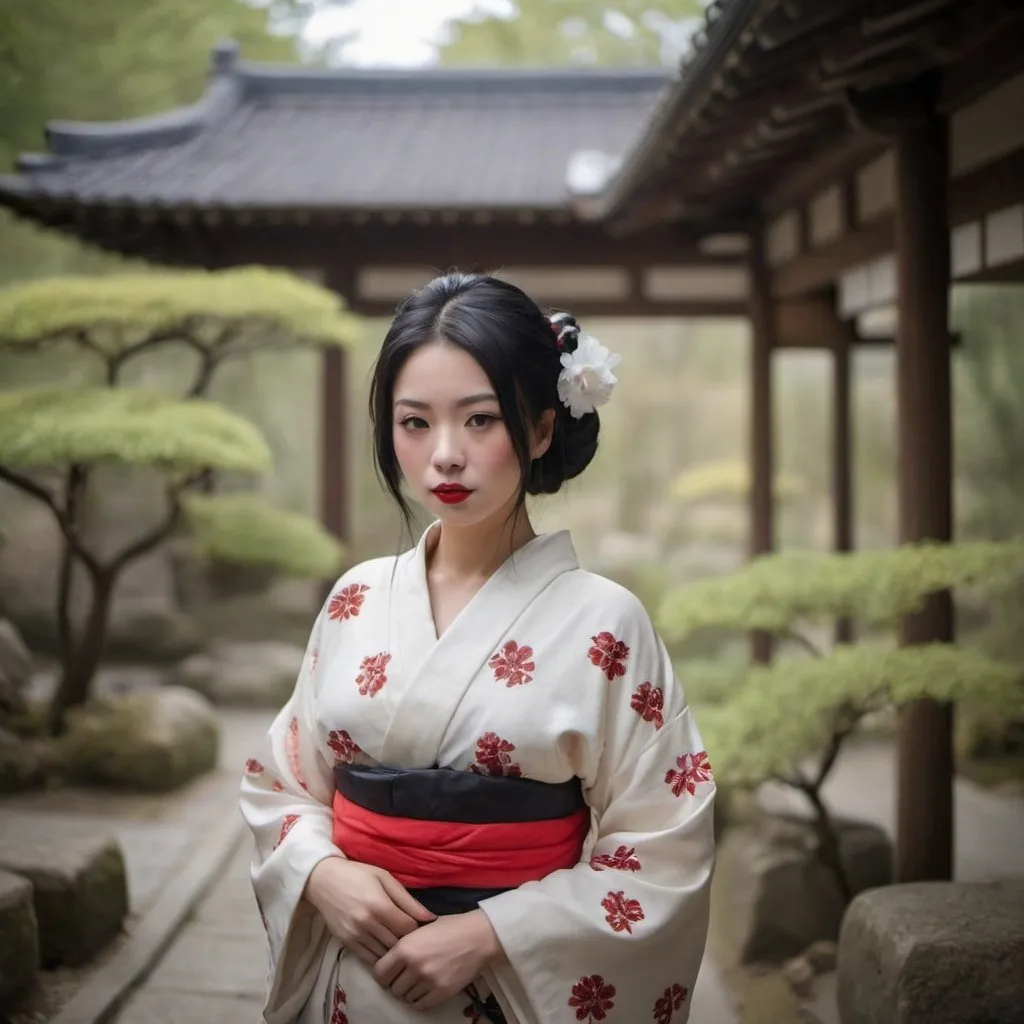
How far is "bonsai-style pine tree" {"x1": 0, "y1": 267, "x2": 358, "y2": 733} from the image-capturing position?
4.93 metres

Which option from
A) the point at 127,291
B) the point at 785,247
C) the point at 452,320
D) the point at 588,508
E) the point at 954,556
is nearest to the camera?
the point at 452,320

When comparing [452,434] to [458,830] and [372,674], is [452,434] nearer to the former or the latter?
[372,674]

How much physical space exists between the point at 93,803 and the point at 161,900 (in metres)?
1.34

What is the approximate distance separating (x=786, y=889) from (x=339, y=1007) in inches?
107

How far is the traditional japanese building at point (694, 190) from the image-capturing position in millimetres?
3281

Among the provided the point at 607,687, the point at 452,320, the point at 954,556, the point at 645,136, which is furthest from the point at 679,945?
the point at 645,136

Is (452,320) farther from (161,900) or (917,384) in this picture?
(161,900)

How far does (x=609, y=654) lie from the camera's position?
171 cm

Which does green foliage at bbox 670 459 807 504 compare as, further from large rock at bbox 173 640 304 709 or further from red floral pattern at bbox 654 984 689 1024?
red floral pattern at bbox 654 984 689 1024

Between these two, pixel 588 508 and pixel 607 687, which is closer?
pixel 607 687

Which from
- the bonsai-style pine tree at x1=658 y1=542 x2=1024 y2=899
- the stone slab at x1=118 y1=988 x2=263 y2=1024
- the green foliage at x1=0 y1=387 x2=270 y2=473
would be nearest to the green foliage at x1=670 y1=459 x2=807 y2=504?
the green foliage at x1=0 y1=387 x2=270 y2=473

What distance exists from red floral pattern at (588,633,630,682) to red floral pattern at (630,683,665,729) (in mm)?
43

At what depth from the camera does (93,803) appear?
16.8 feet

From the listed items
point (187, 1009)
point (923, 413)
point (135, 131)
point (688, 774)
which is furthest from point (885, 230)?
point (135, 131)
